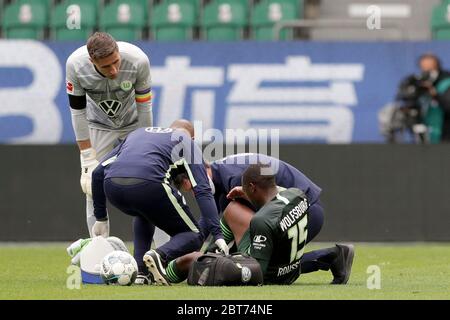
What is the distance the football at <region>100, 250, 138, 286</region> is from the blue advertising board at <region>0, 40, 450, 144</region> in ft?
26.2

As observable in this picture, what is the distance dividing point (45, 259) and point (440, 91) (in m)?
7.02

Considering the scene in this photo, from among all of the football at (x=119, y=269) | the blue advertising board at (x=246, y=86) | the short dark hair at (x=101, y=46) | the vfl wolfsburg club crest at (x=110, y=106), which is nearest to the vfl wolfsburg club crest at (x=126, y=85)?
the vfl wolfsburg club crest at (x=110, y=106)

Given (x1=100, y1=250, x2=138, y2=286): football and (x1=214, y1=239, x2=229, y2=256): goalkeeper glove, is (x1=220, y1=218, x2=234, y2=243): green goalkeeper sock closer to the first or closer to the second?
(x1=214, y1=239, x2=229, y2=256): goalkeeper glove

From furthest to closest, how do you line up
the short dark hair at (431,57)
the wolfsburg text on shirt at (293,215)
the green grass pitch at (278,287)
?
1. the short dark hair at (431,57)
2. the wolfsburg text on shirt at (293,215)
3. the green grass pitch at (278,287)

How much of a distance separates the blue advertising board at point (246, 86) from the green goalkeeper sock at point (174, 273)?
25.3ft

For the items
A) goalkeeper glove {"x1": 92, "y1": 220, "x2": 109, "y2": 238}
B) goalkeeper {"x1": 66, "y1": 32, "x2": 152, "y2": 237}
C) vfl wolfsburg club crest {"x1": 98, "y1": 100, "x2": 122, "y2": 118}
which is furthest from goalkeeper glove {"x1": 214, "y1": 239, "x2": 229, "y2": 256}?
vfl wolfsburg club crest {"x1": 98, "y1": 100, "x2": 122, "y2": 118}

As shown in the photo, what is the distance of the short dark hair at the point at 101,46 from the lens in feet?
37.3

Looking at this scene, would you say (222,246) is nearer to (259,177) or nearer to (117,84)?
(259,177)

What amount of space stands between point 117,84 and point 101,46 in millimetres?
889

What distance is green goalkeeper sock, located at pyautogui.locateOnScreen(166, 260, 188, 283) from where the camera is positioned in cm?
1091

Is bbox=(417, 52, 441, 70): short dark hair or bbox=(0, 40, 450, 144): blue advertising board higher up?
bbox=(417, 52, 441, 70): short dark hair

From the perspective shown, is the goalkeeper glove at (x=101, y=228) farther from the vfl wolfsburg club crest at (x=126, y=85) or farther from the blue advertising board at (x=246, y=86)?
the blue advertising board at (x=246, y=86)

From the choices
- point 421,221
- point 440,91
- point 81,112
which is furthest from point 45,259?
point 440,91
